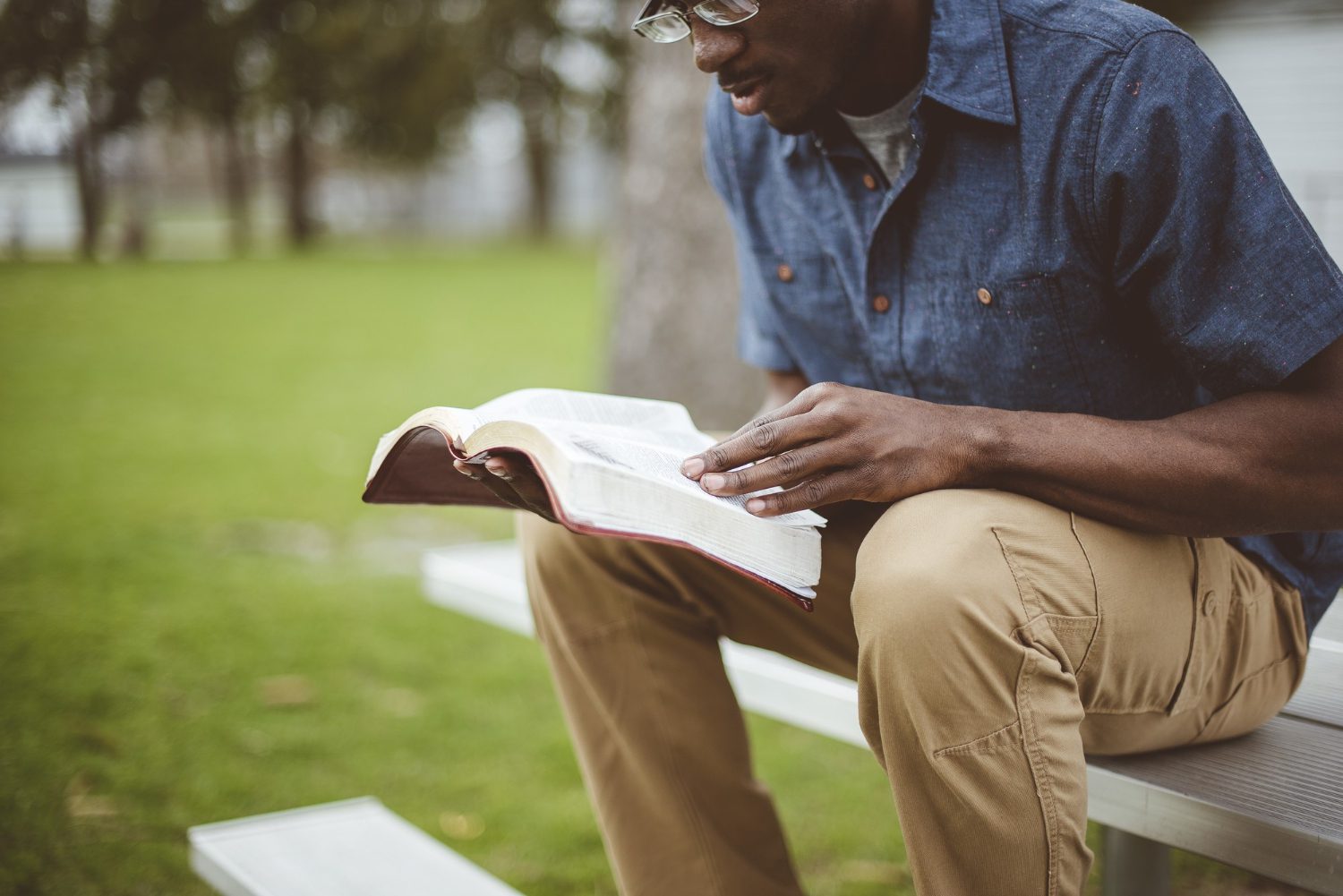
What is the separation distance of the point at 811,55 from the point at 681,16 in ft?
0.60

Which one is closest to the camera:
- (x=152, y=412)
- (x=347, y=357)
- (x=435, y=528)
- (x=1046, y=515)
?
(x=1046, y=515)

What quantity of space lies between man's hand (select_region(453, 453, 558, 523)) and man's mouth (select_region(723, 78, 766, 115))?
629 mm

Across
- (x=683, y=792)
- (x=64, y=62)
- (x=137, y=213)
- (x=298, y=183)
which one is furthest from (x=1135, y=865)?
(x=298, y=183)

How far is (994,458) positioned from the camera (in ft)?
4.29

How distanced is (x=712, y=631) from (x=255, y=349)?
325 inches

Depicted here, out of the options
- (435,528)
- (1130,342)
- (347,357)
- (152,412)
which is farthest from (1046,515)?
(347,357)

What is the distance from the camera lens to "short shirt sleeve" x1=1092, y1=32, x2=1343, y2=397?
1.29 m

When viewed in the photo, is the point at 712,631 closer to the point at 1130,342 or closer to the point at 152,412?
the point at 1130,342

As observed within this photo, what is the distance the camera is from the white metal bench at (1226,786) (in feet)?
4.09

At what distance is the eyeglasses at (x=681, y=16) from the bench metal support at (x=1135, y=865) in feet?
4.02

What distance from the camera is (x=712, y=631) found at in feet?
5.73

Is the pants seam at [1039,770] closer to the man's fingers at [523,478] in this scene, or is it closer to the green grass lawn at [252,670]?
the man's fingers at [523,478]

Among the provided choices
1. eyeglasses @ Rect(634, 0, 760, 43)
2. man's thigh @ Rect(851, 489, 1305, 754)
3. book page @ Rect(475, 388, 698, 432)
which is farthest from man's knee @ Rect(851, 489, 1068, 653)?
eyeglasses @ Rect(634, 0, 760, 43)

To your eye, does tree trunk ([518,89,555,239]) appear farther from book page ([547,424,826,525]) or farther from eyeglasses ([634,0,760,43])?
book page ([547,424,826,525])
